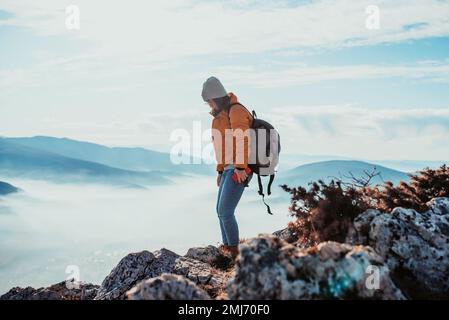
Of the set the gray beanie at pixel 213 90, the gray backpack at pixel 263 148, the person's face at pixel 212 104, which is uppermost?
the gray beanie at pixel 213 90

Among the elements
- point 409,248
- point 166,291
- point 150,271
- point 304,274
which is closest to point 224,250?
point 150,271

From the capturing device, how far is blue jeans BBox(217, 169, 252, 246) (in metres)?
10.3

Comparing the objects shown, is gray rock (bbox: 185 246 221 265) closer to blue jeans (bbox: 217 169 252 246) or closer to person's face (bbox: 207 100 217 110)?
blue jeans (bbox: 217 169 252 246)

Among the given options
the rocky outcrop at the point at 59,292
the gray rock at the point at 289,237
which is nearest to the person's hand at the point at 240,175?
the gray rock at the point at 289,237

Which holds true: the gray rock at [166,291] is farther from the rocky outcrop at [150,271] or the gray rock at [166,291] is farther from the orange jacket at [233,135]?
the orange jacket at [233,135]

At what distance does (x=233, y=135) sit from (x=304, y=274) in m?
4.51

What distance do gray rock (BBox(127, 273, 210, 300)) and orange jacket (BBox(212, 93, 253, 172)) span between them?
409 cm

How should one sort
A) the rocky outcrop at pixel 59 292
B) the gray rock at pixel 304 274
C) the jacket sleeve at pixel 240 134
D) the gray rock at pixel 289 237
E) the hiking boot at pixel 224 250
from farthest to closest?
1. the gray rock at pixel 289 237
2. the hiking boot at pixel 224 250
3. the rocky outcrop at pixel 59 292
4. the jacket sleeve at pixel 240 134
5. the gray rock at pixel 304 274

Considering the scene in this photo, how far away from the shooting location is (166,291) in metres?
6.21

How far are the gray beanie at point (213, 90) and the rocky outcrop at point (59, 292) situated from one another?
18.7ft

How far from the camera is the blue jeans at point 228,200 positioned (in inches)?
404

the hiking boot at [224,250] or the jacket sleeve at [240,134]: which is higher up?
Answer: the jacket sleeve at [240,134]
